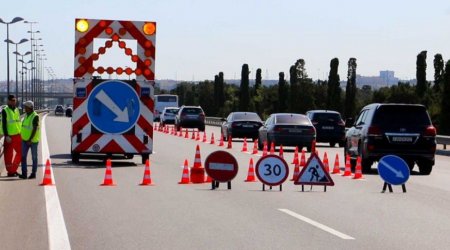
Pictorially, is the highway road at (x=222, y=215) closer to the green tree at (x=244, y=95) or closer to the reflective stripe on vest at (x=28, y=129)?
the reflective stripe on vest at (x=28, y=129)

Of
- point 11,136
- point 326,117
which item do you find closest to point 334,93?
point 326,117

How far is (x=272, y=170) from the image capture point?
18719 millimetres

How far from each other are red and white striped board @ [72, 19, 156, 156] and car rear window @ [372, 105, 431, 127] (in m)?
5.64

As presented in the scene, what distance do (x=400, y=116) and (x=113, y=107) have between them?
7.03 meters

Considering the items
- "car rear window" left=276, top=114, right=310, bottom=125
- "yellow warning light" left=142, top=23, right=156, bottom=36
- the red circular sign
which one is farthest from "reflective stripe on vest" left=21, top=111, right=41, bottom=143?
"car rear window" left=276, top=114, right=310, bottom=125

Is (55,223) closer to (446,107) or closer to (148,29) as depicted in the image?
(148,29)

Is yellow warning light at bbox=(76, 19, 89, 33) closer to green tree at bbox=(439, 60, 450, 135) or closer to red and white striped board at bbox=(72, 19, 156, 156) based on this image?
red and white striped board at bbox=(72, 19, 156, 156)

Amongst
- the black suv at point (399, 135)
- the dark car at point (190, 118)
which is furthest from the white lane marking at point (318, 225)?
the dark car at point (190, 118)

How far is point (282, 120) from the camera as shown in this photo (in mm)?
36938

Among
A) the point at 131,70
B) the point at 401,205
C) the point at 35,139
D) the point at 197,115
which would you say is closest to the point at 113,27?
the point at 131,70

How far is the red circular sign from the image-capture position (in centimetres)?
1850

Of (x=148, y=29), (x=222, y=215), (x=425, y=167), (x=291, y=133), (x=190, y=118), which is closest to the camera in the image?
(x=222, y=215)

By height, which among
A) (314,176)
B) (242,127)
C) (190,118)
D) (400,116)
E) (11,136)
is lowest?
(190,118)

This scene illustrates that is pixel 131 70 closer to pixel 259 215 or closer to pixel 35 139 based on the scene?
pixel 35 139
